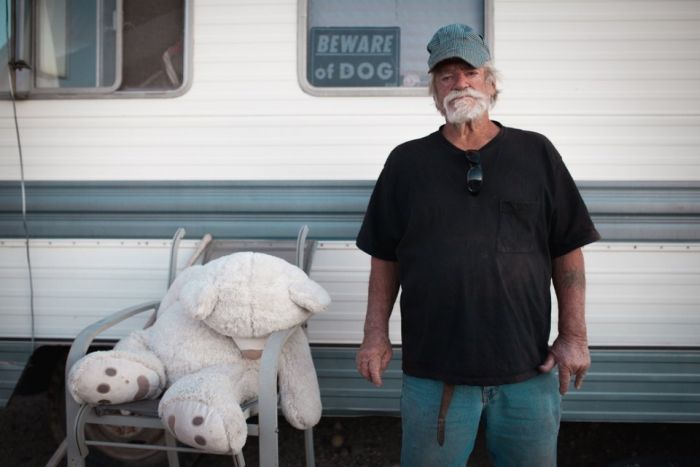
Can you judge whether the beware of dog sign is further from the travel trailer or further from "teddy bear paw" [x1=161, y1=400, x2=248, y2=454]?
"teddy bear paw" [x1=161, y1=400, x2=248, y2=454]

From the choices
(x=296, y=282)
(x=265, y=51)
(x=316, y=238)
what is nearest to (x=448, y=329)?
(x=296, y=282)

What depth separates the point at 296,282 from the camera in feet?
8.69

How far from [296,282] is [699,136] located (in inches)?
83.3

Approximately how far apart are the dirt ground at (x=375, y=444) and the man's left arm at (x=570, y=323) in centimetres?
166

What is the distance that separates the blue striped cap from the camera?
2.02 meters

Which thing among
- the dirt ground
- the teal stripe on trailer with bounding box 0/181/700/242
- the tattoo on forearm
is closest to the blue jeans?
the tattoo on forearm

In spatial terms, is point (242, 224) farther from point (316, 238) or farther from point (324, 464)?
point (324, 464)

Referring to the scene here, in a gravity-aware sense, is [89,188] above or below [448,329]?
above

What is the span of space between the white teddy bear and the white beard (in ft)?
3.29

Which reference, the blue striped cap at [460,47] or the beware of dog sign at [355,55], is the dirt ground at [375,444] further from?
the blue striped cap at [460,47]

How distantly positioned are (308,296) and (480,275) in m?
0.89

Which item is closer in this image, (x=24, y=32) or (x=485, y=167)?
(x=485, y=167)

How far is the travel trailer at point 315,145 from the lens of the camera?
10.0ft

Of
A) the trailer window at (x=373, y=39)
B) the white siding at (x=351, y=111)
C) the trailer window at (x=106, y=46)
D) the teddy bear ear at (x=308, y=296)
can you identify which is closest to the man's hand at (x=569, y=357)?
the teddy bear ear at (x=308, y=296)
